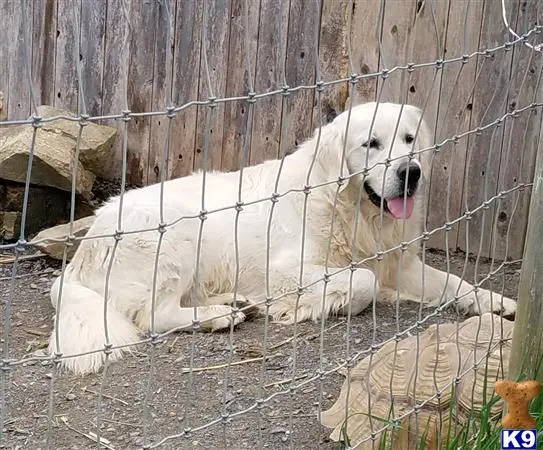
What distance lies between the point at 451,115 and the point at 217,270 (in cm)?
170

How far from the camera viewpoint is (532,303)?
2.72 m

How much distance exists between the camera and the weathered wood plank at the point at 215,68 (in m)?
5.84

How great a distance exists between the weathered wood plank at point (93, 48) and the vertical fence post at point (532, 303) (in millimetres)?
4231

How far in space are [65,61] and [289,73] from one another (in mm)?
1843

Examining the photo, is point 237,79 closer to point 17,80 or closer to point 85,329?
point 17,80

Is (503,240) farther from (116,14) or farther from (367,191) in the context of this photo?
(116,14)

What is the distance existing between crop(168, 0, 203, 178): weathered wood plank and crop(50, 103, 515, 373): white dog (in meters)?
1.33

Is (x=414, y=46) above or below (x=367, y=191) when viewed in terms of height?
above

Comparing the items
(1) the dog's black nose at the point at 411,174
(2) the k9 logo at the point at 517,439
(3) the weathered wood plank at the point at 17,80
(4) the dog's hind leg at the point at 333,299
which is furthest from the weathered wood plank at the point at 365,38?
(2) the k9 logo at the point at 517,439

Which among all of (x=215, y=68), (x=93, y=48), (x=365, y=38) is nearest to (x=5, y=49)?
(x=93, y=48)

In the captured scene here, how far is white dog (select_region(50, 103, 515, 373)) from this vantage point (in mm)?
4211

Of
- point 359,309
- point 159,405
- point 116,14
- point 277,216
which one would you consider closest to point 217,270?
point 277,216

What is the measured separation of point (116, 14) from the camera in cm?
629

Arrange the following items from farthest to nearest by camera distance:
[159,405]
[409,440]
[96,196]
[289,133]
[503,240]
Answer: [96,196] < [289,133] < [503,240] < [159,405] < [409,440]
